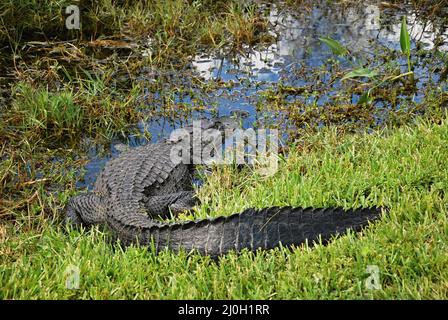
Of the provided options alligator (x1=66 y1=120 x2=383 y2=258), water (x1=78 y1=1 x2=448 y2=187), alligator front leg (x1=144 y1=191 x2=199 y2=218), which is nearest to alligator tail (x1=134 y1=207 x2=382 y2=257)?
alligator (x1=66 y1=120 x2=383 y2=258)

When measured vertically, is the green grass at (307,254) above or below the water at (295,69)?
above

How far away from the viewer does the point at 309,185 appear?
471cm

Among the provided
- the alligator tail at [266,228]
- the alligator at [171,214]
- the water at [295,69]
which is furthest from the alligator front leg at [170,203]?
the alligator tail at [266,228]

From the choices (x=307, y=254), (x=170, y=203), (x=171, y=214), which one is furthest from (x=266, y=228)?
(x=170, y=203)

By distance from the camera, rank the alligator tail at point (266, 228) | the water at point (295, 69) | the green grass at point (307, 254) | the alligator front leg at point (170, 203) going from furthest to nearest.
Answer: the water at point (295, 69) < the alligator front leg at point (170, 203) < the alligator tail at point (266, 228) < the green grass at point (307, 254)

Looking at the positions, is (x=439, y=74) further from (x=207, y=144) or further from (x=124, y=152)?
(x=124, y=152)

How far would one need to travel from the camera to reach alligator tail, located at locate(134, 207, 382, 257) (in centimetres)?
392

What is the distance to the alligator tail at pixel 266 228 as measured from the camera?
3.92 metres

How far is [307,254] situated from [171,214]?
5.08 feet

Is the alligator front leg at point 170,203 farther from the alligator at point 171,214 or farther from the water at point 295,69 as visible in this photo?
the water at point 295,69

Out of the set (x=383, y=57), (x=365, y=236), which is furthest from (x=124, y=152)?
(x=383, y=57)

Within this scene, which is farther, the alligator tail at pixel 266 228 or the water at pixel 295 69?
the water at pixel 295 69

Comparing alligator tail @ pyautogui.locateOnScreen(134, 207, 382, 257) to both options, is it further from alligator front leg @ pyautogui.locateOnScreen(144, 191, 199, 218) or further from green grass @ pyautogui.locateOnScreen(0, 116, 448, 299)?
alligator front leg @ pyautogui.locateOnScreen(144, 191, 199, 218)

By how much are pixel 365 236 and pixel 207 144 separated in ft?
8.83
